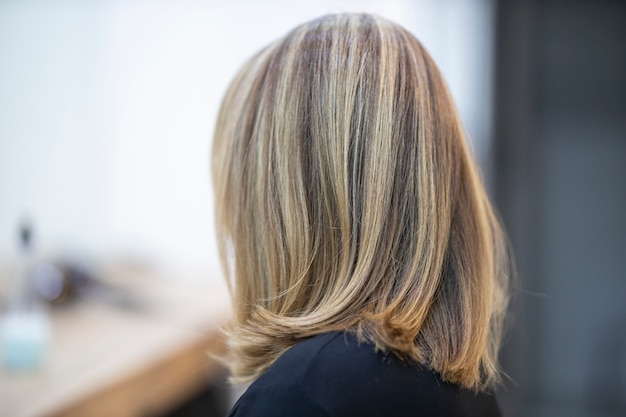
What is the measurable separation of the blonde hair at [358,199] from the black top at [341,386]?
0.07 feet

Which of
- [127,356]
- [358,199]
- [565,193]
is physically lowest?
[127,356]

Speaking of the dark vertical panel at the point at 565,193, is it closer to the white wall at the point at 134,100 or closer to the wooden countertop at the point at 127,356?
the white wall at the point at 134,100

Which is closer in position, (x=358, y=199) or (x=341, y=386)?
(x=341, y=386)

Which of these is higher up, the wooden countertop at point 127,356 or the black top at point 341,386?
the black top at point 341,386

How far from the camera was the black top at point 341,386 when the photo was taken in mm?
535

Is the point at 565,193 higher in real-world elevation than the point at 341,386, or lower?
lower

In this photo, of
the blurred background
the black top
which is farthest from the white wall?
the black top

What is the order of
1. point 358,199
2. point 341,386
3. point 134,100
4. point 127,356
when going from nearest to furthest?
point 341,386 < point 358,199 < point 127,356 < point 134,100

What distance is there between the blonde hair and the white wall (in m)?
1.12

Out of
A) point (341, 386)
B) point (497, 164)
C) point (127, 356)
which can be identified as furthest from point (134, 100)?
point (341, 386)

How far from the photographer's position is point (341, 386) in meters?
0.54

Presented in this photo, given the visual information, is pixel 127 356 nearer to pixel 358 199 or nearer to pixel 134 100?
pixel 358 199

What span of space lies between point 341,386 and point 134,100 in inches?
Answer: 64.1

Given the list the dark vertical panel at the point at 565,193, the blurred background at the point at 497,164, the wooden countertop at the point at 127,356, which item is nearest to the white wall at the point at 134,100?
the blurred background at the point at 497,164
